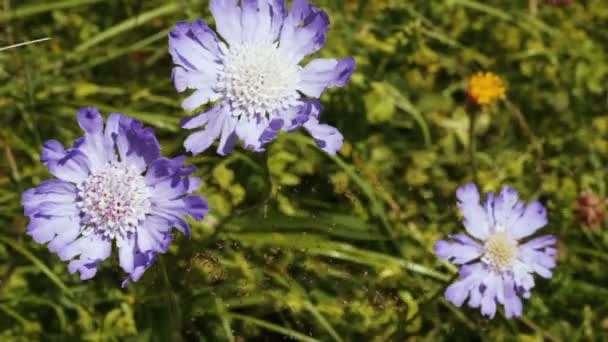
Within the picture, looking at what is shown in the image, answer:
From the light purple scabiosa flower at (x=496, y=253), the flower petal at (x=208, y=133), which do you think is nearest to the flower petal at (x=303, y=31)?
the flower petal at (x=208, y=133)

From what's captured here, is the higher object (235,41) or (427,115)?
(427,115)

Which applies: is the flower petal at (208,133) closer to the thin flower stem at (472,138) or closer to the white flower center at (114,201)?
the white flower center at (114,201)

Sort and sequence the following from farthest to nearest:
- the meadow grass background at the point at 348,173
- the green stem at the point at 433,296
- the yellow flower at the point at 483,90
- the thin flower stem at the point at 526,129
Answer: the thin flower stem at the point at 526,129 → the yellow flower at the point at 483,90 → the meadow grass background at the point at 348,173 → the green stem at the point at 433,296

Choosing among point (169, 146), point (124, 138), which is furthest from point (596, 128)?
point (124, 138)

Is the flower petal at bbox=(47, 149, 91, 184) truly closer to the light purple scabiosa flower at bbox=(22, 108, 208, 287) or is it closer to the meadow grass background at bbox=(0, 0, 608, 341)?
the light purple scabiosa flower at bbox=(22, 108, 208, 287)

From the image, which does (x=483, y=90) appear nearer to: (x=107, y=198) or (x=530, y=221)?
(x=530, y=221)

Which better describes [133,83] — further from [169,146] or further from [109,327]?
[109,327]
